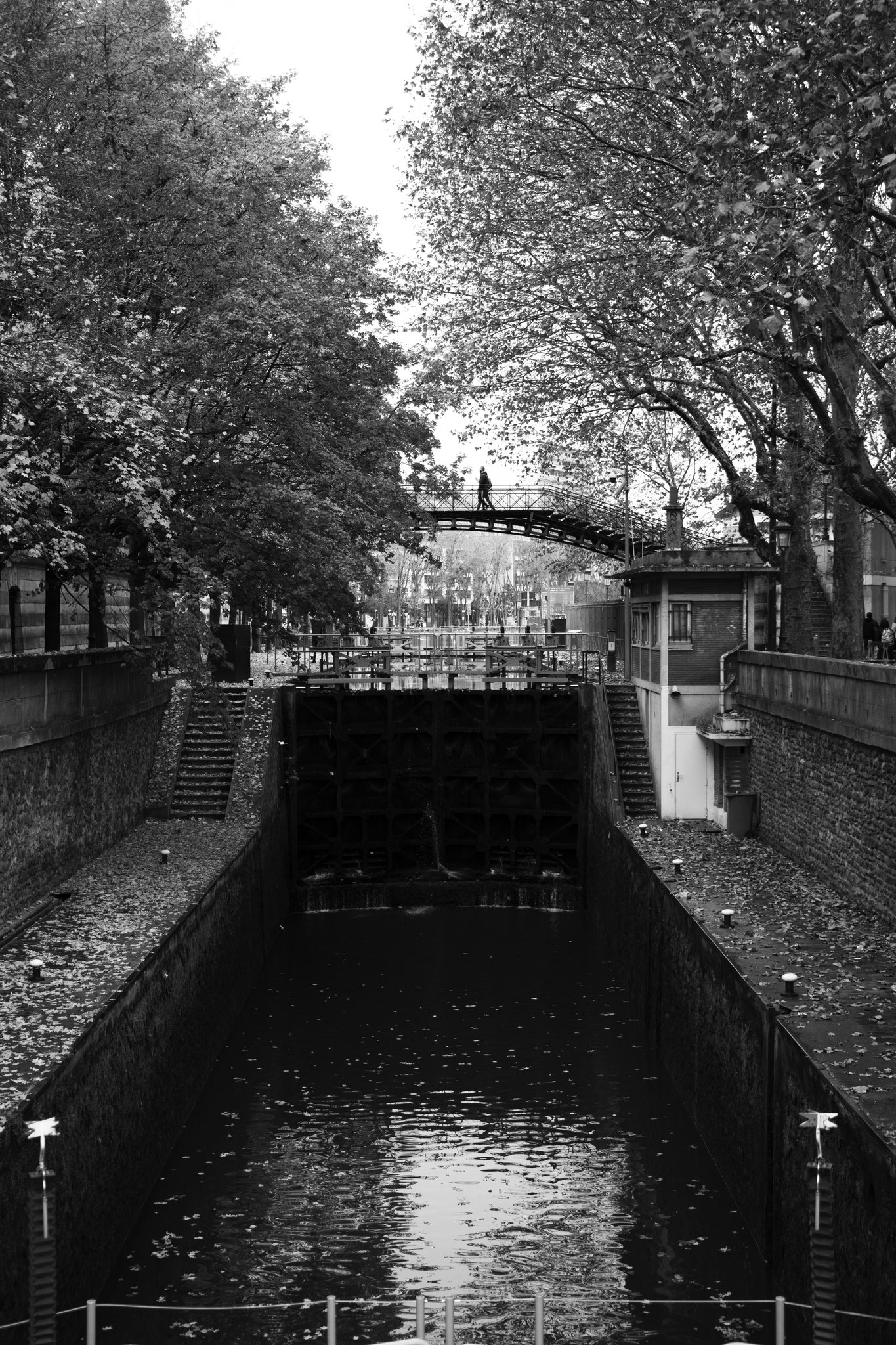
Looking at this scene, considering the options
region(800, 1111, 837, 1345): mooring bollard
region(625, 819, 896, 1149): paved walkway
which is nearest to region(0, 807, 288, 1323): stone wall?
region(800, 1111, 837, 1345): mooring bollard

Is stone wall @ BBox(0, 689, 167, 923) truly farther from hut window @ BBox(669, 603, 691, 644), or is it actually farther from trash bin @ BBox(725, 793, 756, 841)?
trash bin @ BBox(725, 793, 756, 841)

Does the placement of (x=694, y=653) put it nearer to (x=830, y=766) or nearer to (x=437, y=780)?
(x=437, y=780)

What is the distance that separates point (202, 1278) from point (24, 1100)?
3116mm

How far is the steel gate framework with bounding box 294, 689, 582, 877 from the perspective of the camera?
31.4 meters

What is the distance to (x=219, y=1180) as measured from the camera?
15.3 m

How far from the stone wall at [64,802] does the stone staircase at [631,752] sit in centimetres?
927

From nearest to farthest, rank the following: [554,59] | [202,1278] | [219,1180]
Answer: [202,1278], [219,1180], [554,59]

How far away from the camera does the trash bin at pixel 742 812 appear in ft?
86.0

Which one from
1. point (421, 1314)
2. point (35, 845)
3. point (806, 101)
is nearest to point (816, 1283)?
point (421, 1314)

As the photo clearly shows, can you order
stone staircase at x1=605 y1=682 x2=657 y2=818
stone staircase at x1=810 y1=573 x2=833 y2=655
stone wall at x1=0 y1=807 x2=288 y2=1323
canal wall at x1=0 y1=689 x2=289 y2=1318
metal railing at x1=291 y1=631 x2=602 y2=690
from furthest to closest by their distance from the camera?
stone staircase at x1=810 y1=573 x2=833 y2=655 → metal railing at x1=291 y1=631 x2=602 y2=690 → stone staircase at x1=605 y1=682 x2=657 y2=818 → canal wall at x1=0 y1=689 x2=289 y2=1318 → stone wall at x1=0 y1=807 x2=288 y2=1323

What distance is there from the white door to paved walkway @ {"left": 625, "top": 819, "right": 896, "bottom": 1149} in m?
3.42

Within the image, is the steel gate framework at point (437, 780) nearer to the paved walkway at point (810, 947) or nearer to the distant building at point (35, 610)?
the distant building at point (35, 610)

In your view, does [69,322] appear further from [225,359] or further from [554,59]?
[554,59]

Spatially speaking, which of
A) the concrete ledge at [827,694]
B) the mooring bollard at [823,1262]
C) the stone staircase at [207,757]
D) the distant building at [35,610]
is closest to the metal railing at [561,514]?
the distant building at [35,610]
